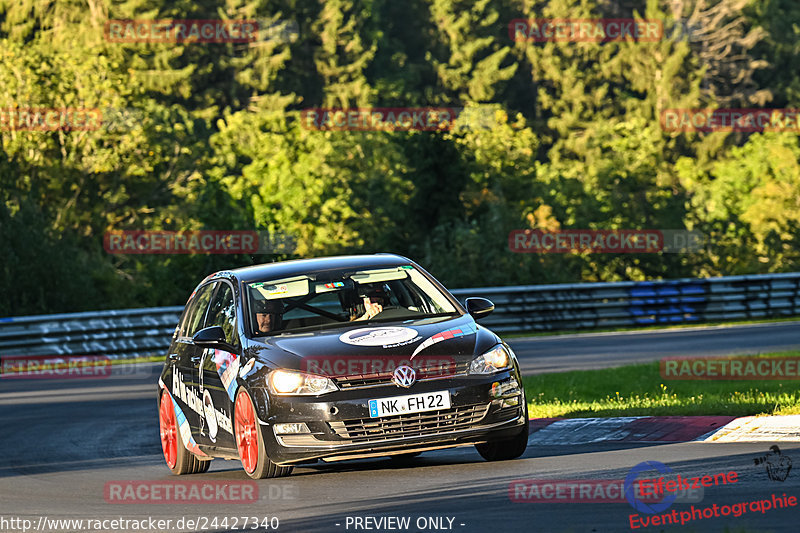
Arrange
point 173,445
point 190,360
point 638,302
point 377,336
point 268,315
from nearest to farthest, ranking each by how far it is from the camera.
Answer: point 377,336
point 268,315
point 190,360
point 173,445
point 638,302

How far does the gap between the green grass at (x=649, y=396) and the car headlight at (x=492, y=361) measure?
2.85 metres

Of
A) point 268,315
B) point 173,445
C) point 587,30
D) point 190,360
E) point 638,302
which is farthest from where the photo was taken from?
point 587,30

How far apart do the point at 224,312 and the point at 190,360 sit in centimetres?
49

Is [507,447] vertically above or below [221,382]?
below

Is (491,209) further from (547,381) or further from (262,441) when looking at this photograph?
(262,441)

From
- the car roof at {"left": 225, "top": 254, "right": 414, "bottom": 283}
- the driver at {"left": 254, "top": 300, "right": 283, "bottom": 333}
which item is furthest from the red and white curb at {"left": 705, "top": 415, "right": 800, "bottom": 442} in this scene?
the driver at {"left": 254, "top": 300, "right": 283, "bottom": 333}

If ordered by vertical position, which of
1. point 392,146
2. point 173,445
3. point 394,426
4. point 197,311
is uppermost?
point 197,311

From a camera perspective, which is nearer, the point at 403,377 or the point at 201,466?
the point at 403,377

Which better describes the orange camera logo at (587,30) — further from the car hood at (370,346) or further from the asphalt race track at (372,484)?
the car hood at (370,346)

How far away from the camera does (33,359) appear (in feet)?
87.5

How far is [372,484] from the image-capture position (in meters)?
9.48

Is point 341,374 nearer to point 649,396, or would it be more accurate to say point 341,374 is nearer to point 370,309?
point 370,309

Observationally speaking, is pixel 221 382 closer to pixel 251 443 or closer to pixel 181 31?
pixel 251 443

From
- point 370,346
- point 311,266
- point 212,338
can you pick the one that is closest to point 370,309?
point 311,266
